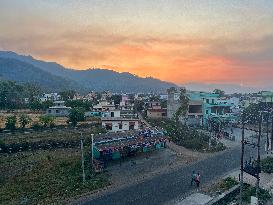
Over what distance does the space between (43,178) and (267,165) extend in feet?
84.3

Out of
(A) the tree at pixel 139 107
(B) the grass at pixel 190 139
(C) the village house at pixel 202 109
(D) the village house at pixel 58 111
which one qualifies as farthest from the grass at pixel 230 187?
(A) the tree at pixel 139 107

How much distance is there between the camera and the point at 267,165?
41.0 m

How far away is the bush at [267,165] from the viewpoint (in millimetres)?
39912

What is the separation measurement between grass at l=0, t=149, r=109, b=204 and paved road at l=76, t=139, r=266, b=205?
2824 millimetres

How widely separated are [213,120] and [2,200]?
5038 centimetres

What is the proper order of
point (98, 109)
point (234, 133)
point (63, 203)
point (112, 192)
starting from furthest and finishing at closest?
point (98, 109), point (234, 133), point (112, 192), point (63, 203)

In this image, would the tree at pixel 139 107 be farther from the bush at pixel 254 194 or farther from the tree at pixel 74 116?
the bush at pixel 254 194

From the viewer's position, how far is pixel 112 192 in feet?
109

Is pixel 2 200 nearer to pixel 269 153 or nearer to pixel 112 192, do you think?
pixel 112 192

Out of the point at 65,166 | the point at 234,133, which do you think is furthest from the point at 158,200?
the point at 234,133

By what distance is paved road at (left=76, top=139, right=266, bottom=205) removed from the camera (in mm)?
31094

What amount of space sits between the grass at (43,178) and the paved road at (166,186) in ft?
9.26

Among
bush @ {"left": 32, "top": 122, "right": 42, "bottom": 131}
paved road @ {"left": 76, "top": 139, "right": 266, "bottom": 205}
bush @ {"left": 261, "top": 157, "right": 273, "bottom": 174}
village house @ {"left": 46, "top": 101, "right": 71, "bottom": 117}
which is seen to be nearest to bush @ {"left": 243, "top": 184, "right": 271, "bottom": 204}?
paved road @ {"left": 76, "top": 139, "right": 266, "bottom": 205}

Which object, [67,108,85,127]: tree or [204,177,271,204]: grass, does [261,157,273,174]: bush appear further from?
[67,108,85,127]: tree
